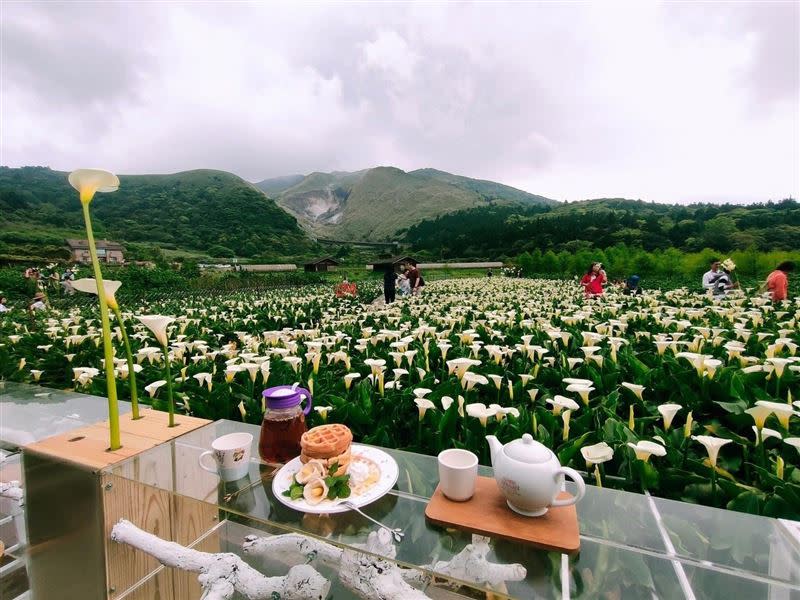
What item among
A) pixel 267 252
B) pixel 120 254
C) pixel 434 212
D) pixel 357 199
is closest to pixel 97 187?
pixel 120 254

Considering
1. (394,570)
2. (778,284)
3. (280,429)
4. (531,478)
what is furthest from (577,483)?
(778,284)

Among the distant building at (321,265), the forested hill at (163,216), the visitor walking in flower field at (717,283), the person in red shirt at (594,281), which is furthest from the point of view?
the forested hill at (163,216)

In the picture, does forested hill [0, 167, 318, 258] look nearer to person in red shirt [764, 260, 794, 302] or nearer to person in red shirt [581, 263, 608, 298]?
person in red shirt [581, 263, 608, 298]

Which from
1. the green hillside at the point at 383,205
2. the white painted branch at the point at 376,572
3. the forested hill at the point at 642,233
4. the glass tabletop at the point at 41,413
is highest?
the green hillside at the point at 383,205

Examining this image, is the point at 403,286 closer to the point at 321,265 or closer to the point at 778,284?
the point at 778,284

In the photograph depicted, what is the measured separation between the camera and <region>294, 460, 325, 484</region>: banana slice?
1.44m

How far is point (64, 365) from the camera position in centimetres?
498

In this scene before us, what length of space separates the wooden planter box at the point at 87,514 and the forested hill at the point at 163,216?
58.7m

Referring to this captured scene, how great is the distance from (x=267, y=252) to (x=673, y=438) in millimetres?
80813

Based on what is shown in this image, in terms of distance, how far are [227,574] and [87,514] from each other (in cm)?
60

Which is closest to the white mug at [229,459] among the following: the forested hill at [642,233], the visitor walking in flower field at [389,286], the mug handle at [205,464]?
the mug handle at [205,464]

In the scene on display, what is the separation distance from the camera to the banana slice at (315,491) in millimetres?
1377

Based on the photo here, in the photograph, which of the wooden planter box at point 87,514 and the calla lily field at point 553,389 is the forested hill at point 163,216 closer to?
the calla lily field at point 553,389

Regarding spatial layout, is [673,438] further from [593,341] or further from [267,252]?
[267,252]
